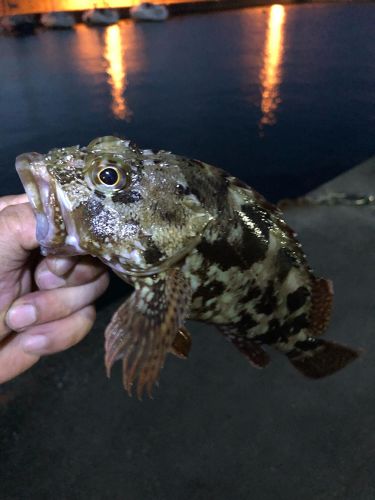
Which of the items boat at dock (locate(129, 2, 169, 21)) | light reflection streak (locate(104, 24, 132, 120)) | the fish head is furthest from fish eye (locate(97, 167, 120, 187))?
boat at dock (locate(129, 2, 169, 21))

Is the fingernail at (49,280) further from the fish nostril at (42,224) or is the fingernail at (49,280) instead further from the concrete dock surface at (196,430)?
the concrete dock surface at (196,430)

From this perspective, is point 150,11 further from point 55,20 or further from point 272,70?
point 272,70

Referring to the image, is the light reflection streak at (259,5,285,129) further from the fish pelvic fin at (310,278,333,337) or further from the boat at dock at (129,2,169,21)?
the fish pelvic fin at (310,278,333,337)

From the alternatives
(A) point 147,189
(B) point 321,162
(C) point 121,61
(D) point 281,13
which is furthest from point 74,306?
(D) point 281,13

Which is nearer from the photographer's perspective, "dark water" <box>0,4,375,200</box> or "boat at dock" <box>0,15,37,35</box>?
"dark water" <box>0,4,375,200</box>

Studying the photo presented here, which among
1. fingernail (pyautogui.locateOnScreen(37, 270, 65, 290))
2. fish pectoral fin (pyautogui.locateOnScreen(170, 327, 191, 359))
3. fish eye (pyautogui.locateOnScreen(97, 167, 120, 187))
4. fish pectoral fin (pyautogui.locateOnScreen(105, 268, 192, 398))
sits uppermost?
fish eye (pyautogui.locateOnScreen(97, 167, 120, 187))

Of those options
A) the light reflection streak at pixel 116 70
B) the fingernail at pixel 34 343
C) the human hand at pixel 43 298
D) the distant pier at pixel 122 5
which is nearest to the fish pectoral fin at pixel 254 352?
the human hand at pixel 43 298

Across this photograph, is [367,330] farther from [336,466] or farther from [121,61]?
[121,61]
